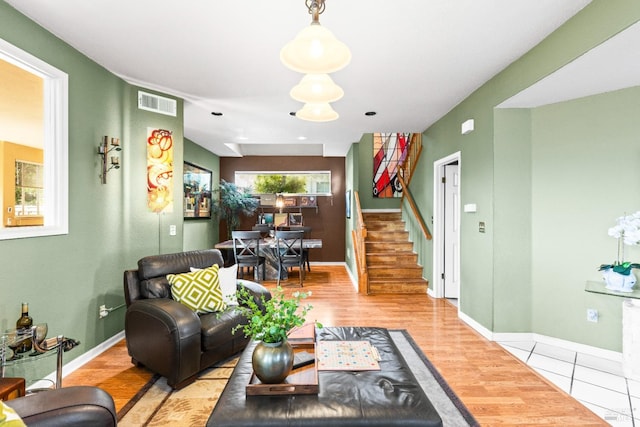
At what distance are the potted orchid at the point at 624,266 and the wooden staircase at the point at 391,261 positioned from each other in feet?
9.06

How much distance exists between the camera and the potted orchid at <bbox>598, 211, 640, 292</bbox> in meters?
2.54

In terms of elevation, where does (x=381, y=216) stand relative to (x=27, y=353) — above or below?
above

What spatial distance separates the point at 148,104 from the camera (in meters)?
3.62

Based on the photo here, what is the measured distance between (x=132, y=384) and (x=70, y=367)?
2.12ft

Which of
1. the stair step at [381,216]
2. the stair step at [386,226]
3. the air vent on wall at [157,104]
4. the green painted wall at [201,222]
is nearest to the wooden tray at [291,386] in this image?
the air vent on wall at [157,104]

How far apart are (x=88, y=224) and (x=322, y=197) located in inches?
215

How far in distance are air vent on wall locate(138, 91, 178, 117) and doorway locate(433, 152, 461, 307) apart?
12.3 ft

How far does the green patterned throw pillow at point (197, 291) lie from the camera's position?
109 inches

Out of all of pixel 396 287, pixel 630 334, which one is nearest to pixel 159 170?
pixel 396 287

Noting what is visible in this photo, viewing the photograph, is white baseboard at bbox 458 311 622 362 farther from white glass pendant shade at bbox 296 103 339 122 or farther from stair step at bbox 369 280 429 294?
white glass pendant shade at bbox 296 103 339 122

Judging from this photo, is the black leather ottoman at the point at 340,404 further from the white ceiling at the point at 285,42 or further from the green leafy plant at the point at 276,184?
the green leafy plant at the point at 276,184

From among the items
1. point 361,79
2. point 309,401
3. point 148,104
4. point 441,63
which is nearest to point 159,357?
point 309,401

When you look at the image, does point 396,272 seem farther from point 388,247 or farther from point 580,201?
point 580,201

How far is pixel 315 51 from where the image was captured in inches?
55.1
